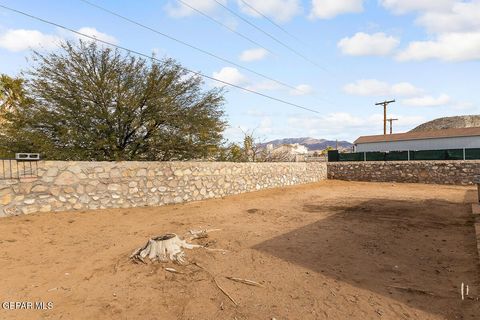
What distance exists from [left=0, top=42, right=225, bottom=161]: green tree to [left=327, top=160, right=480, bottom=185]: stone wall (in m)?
14.4

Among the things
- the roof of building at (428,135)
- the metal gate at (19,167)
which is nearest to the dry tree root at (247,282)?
the metal gate at (19,167)

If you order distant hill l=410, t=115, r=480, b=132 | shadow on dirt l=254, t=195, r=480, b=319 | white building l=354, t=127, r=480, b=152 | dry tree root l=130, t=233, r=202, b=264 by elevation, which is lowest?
shadow on dirt l=254, t=195, r=480, b=319

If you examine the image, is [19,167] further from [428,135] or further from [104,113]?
[428,135]

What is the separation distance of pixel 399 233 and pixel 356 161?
17582 millimetres

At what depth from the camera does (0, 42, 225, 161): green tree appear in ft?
34.7

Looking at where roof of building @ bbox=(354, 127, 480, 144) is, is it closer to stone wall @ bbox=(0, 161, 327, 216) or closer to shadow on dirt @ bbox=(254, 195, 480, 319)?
stone wall @ bbox=(0, 161, 327, 216)

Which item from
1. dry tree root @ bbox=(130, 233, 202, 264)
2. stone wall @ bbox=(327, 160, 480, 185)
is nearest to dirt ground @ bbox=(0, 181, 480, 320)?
dry tree root @ bbox=(130, 233, 202, 264)

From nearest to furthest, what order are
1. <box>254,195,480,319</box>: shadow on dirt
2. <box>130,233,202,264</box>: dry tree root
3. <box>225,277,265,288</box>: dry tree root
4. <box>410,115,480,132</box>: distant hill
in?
1. <box>254,195,480,319</box>: shadow on dirt
2. <box>225,277,265,288</box>: dry tree root
3. <box>130,233,202,264</box>: dry tree root
4. <box>410,115,480,132</box>: distant hill

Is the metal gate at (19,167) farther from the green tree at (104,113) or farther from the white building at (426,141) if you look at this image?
the white building at (426,141)

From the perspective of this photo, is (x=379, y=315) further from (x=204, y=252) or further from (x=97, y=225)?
(x=97, y=225)

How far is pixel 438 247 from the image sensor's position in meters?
5.97

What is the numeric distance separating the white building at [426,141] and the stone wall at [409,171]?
47.9 feet

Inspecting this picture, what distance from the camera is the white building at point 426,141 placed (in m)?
31.7

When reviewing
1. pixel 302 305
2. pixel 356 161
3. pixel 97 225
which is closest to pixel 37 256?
pixel 97 225
